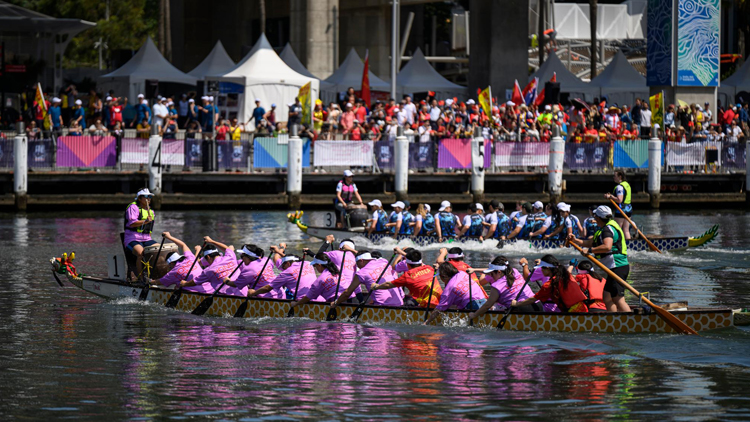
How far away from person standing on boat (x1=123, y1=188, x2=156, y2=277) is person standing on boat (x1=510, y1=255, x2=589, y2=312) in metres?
7.73

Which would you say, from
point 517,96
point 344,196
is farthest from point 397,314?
point 517,96

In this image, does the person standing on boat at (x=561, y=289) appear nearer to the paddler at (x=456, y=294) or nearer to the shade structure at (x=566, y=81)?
the paddler at (x=456, y=294)

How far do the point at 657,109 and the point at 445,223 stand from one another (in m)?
12.2

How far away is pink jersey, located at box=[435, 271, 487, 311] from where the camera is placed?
55.8 ft

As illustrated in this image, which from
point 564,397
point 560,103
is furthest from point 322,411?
point 560,103

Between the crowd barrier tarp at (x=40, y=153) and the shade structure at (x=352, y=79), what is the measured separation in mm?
13059

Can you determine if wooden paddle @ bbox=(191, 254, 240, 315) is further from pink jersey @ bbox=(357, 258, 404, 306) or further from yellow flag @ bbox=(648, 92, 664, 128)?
yellow flag @ bbox=(648, 92, 664, 128)

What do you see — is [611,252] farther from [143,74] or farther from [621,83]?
[621,83]

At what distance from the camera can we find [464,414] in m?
12.4

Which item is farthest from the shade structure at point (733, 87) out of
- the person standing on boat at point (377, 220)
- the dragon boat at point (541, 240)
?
the person standing on boat at point (377, 220)

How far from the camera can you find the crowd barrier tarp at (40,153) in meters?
33.8

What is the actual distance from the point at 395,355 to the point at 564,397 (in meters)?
3.11

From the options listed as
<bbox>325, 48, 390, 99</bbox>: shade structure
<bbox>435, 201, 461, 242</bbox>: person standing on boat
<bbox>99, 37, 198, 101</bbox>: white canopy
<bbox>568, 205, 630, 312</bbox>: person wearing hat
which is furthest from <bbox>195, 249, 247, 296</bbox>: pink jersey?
<bbox>325, 48, 390, 99</bbox>: shade structure

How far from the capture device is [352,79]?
43.8 metres
